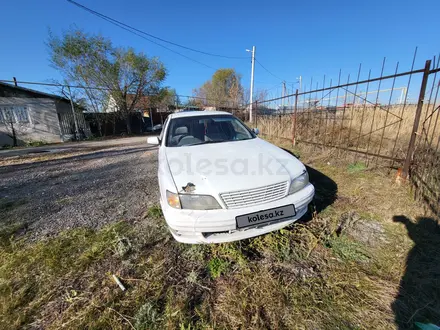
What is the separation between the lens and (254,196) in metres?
1.70

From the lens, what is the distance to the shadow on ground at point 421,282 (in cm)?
131

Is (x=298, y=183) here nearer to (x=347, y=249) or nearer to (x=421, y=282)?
(x=347, y=249)

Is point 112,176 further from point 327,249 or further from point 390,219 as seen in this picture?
point 390,219

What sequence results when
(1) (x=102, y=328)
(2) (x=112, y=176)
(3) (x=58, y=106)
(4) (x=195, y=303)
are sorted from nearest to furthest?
(1) (x=102, y=328), (4) (x=195, y=303), (2) (x=112, y=176), (3) (x=58, y=106)

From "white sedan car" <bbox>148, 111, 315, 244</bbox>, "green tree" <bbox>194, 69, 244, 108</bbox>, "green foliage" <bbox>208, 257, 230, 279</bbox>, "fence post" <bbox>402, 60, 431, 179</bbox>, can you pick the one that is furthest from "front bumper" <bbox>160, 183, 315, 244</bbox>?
"green tree" <bbox>194, 69, 244, 108</bbox>

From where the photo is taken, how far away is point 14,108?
12.1 metres

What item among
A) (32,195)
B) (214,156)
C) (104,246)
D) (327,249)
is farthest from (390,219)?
(32,195)

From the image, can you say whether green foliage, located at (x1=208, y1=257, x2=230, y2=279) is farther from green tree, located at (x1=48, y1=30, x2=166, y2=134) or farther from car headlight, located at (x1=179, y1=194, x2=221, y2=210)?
green tree, located at (x1=48, y1=30, x2=166, y2=134)

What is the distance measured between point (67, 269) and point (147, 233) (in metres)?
0.78

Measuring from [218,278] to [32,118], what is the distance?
17.2 metres

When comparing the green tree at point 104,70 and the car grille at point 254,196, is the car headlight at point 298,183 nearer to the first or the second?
the car grille at point 254,196

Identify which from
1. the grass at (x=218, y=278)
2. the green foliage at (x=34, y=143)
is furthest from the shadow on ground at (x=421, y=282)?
the green foliage at (x=34, y=143)

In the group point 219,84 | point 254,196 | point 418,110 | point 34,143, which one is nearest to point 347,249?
point 254,196

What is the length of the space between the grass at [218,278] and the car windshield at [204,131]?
130 cm
